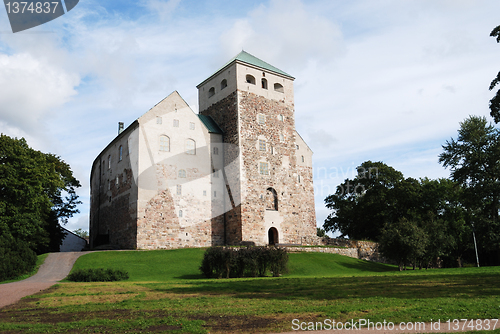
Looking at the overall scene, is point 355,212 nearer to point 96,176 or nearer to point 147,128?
point 147,128

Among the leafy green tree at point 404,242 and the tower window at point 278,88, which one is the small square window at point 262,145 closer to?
the tower window at point 278,88

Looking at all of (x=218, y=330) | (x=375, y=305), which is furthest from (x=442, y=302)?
(x=218, y=330)

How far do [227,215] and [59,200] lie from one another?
821 inches

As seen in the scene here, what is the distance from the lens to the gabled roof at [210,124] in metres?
42.7

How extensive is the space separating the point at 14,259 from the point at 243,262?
45.8ft

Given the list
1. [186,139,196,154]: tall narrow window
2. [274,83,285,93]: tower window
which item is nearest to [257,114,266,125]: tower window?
[274,83,285,93]: tower window

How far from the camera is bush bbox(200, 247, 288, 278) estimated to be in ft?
76.8

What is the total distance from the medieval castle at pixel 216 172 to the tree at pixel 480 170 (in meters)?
16.2

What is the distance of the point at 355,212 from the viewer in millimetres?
53031

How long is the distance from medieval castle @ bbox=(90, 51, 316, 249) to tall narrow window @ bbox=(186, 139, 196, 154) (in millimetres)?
110

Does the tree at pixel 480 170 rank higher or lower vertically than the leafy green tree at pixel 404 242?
higher

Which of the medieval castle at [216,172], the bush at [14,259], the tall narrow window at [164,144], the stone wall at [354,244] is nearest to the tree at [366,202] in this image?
the stone wall at [354,244]

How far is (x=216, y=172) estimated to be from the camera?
4197cm

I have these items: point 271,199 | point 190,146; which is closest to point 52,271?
point 190,146
